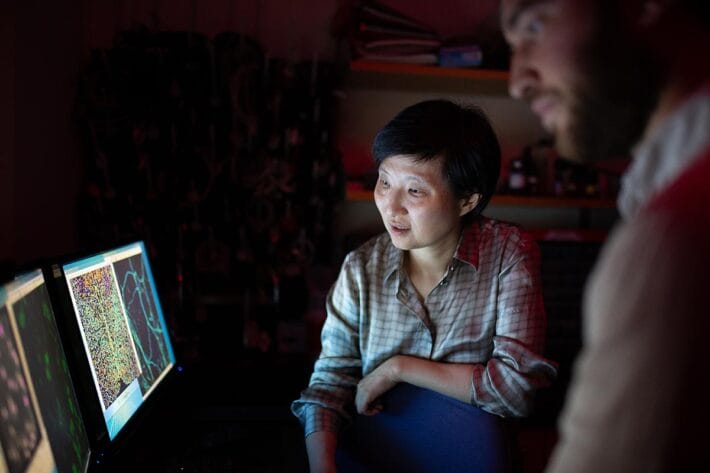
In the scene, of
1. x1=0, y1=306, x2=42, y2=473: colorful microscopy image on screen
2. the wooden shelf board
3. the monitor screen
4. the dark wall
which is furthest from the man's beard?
the wooden shelf board

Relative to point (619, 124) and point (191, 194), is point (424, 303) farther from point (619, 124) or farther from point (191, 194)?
point (191, 194)

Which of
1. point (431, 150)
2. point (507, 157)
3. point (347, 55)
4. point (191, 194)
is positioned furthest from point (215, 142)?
point (507, 157)

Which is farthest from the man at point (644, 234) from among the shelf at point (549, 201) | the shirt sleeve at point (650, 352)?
the shelf at point (549, 201)

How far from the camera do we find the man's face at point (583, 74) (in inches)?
16.8

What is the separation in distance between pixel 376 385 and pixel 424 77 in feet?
4.00

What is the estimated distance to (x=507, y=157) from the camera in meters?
2.41

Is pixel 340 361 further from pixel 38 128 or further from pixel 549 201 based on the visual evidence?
pixel 549 201

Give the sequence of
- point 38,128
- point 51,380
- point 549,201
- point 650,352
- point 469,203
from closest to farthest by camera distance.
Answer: point 650,352 → point 51,380 → point 469,203 → point 38,128 → point 549,201

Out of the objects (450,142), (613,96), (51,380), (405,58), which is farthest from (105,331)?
(405,58)

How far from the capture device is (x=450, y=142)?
118 centimetres

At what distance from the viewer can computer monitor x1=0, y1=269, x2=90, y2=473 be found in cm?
64

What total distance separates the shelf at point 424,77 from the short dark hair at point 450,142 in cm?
75

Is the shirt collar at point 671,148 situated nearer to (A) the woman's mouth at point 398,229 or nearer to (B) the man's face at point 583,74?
(B) the man's face at point 583,74

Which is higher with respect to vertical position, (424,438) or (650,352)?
(650,352)
